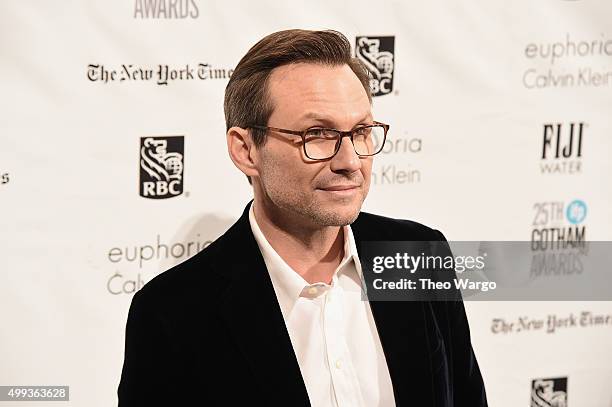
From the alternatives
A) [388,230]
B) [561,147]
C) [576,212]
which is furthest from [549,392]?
[388,230]

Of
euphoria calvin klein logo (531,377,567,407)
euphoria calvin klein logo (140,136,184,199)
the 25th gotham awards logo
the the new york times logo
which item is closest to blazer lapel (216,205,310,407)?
euphoria calvin klein logo (140,136,184,199)

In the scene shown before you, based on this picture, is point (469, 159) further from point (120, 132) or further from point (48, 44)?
point (48, 44)

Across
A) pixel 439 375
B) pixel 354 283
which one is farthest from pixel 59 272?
pixel 439 375

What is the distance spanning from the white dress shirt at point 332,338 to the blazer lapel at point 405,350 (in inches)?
0.9

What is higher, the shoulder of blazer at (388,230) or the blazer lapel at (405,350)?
the shoulder of blazer at (388,230)

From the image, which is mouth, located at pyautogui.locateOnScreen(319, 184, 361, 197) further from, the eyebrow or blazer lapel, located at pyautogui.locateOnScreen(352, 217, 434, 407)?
blazer lapel, located at pyautogui.locateOnScreen(352, 217, 434, 407)

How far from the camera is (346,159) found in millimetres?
1688

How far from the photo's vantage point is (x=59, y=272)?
227 centimetres

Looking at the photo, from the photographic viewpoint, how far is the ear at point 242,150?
1.81m

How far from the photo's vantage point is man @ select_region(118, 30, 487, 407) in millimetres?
1718

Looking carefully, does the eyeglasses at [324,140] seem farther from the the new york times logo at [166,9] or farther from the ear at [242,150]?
the the new york times logo at [166,9]

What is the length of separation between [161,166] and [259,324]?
0.71m

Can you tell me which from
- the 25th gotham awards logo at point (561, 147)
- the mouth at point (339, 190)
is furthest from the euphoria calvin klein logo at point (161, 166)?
the 25th gotham awards logo at point (561, 147)

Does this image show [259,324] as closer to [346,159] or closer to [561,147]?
[346,159]
